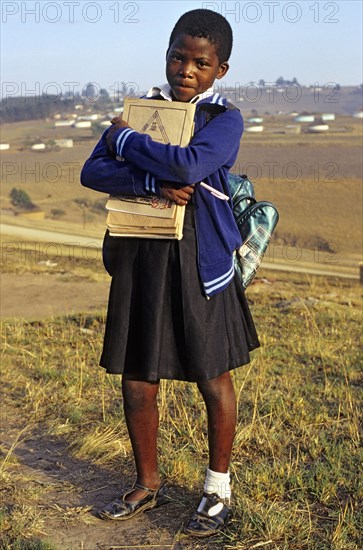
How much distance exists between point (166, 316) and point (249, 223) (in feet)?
1.52

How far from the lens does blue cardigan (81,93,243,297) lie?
2879 mm

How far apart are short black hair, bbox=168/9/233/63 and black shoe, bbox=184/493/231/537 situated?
1.58 meters

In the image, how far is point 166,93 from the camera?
3086mm

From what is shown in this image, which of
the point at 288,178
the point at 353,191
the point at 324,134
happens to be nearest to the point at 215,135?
the point at 353,191

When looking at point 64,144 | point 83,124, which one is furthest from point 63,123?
point 64,144

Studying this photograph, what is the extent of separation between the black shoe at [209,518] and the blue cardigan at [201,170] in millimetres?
774

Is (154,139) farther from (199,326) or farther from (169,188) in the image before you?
(199,326)

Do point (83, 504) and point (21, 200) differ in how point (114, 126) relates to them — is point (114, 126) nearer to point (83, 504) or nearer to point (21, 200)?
point (83, 504)

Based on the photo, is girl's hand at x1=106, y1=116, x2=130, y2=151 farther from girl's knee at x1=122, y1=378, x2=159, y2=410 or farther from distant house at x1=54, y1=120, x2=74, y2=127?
distant house at x1=54, y1=120, x2=74, y2=127

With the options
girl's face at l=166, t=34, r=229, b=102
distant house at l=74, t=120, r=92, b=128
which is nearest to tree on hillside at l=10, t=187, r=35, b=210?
girl's face at l=166, t=34, r=229, b=102

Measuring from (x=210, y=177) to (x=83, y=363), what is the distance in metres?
2.57

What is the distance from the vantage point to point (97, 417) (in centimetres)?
445

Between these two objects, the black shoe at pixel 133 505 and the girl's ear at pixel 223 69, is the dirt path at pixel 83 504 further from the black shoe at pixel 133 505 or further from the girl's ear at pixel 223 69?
the girl's ear at pixel 223 69

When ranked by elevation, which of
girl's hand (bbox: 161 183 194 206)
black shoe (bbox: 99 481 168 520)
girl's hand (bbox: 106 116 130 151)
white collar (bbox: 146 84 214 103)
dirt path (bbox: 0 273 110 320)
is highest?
white collar (bbox: 146 84 214 103)
